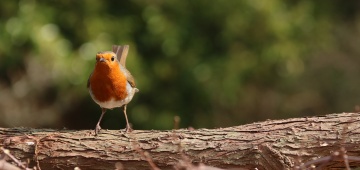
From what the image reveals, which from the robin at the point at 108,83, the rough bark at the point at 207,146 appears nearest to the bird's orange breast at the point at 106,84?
the robin at the point at 108,83

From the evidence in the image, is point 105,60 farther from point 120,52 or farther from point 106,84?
point 120,52

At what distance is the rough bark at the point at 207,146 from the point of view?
466 cm

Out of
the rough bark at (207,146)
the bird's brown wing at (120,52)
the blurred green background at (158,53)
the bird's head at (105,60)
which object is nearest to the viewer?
the rough bark at (207,146)

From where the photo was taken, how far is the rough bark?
4656mm

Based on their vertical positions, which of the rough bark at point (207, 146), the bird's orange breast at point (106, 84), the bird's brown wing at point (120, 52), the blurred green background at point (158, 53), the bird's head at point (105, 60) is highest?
the blurred green background at point (158, 53)

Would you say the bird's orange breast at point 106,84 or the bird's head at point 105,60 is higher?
the bird's head at point 105,60

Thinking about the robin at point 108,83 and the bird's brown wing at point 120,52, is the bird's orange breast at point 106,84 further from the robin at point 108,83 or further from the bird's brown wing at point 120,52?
the bird's brown wing at point 120,52

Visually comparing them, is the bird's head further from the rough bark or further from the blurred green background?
the blurred green background

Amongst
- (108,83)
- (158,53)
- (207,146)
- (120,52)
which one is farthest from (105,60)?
(158,53)

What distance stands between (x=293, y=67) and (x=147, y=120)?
1877 mm

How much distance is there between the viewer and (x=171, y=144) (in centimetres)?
472

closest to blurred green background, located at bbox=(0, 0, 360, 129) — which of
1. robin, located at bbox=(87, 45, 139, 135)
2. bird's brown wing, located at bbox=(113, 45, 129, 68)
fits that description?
bird's brown wing, located at bbox=(113, 45, 129, 68)

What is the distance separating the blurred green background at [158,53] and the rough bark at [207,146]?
11.8 feet

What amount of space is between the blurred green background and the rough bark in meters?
3.59
